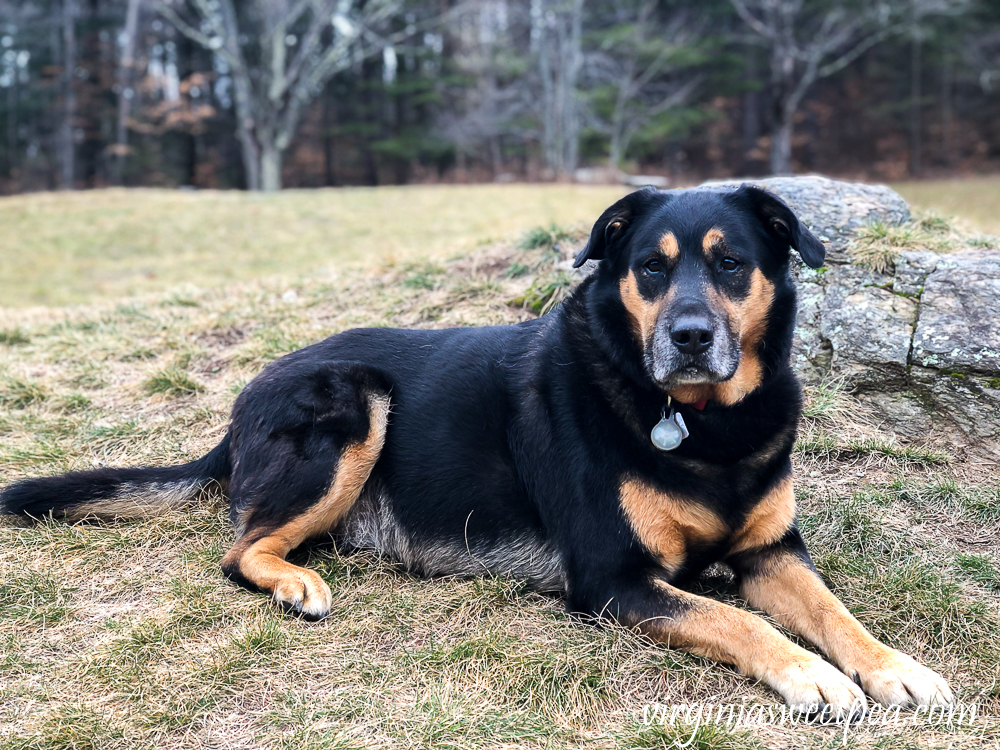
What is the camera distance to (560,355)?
3844 mm

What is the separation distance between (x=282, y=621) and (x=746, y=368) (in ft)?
7.12

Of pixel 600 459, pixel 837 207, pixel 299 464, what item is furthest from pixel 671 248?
pixel 837 207

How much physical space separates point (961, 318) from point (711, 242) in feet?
9.00

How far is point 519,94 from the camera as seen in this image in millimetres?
33188

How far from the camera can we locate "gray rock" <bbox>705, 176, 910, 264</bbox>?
6242 millimetres

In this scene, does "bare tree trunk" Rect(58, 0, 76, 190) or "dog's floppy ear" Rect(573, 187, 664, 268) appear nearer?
"dog's floppy ear" Rect(573, 187, 664, 268)

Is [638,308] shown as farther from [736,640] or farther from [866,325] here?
[866,325]

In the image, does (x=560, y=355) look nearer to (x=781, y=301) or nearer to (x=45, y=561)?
(x=781, y=301)

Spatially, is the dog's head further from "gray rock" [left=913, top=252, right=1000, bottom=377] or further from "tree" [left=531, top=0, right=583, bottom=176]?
"tree" [left=531, top=0, right=583, bottom=176]

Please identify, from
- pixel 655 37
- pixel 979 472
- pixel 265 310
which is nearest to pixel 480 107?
pixel 655 37

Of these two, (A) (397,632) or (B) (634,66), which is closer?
(A) (397,632)

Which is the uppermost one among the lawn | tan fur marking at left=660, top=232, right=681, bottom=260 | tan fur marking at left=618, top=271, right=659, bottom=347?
the lawn

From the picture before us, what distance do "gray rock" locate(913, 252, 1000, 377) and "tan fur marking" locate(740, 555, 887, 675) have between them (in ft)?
7.76

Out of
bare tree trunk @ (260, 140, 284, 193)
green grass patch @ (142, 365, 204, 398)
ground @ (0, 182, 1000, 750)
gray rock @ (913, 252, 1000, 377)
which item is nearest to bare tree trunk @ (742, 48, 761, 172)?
bare tree trunk @ (260, 140, 284, 193)
